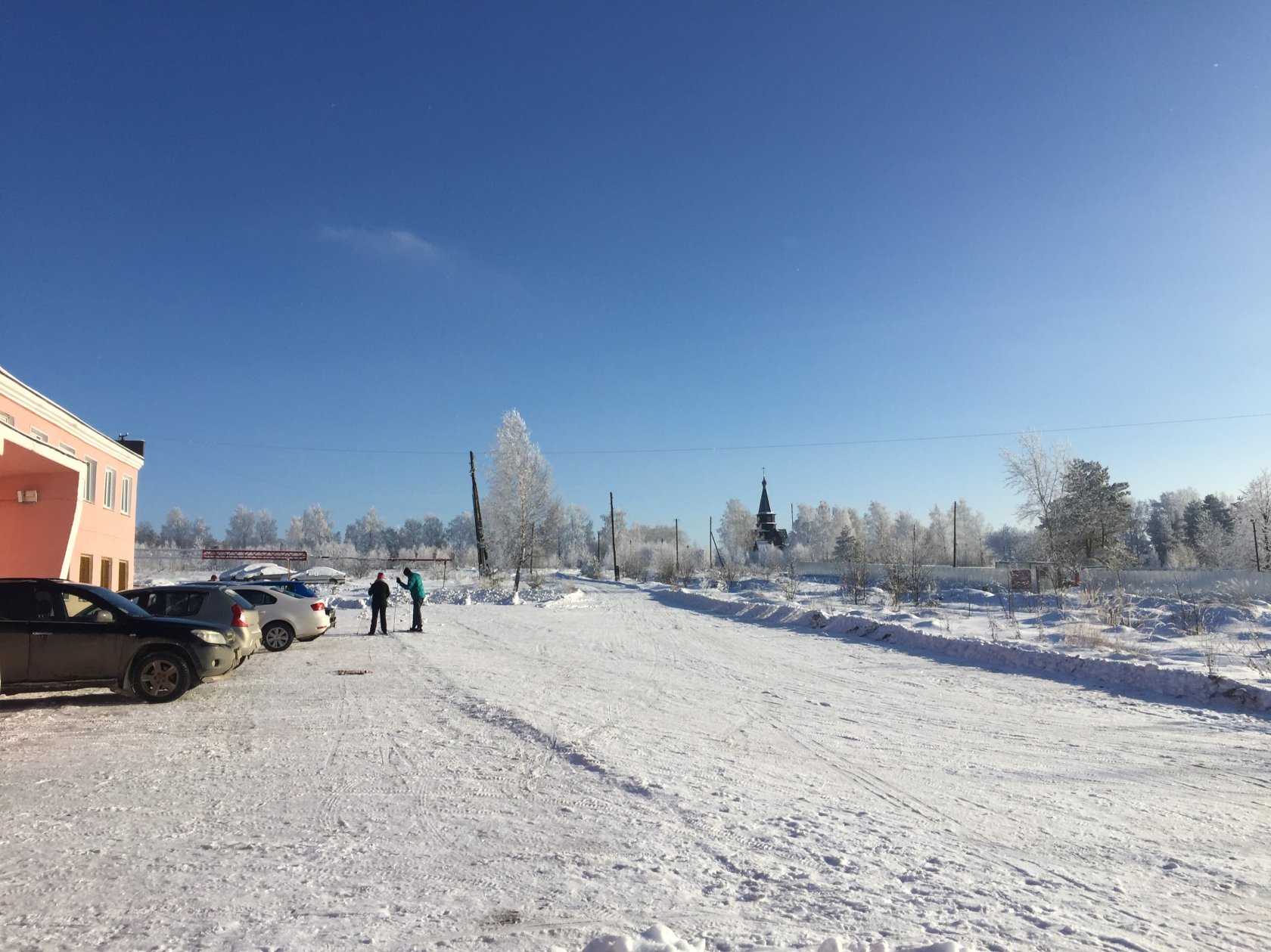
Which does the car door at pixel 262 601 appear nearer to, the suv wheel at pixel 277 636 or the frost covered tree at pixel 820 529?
the suv wheel at pixel 277 636

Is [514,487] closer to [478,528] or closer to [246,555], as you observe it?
[478,528]

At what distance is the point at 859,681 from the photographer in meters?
13.3

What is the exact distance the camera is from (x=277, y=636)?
734 inches

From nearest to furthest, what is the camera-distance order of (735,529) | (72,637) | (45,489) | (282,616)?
(72,637) < (45,489) < (282,616) < (735,529)

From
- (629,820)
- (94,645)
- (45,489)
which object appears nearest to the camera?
(629,820)

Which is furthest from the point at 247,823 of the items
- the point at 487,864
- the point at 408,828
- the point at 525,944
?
the point at 525,944

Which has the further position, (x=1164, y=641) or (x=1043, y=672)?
(x=1164, y=641)

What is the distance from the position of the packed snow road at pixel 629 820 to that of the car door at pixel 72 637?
21.1 inches

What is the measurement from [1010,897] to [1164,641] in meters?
15.4

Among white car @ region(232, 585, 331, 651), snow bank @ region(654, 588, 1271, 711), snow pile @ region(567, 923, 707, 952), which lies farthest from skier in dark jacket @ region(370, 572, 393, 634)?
snow pile @ region(567, 923, 707, 952)

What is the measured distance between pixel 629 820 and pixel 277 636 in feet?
50.0

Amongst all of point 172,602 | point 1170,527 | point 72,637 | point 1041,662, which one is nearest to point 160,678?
point 72,637

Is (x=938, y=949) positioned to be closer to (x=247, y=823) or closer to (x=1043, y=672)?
(x=247, y=823)

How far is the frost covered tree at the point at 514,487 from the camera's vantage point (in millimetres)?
52188
